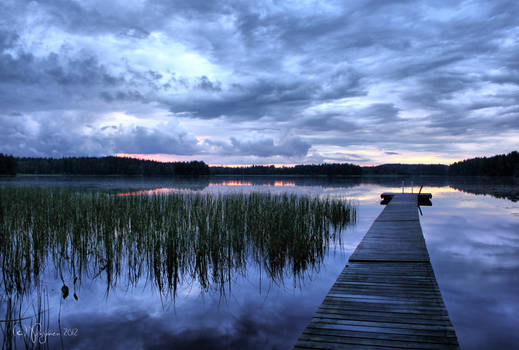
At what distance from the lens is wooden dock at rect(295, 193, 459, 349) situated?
112 inches

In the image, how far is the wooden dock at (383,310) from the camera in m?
2.84

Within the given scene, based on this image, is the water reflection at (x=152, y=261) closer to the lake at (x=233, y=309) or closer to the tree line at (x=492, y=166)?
the lake at (x=233, y=309)

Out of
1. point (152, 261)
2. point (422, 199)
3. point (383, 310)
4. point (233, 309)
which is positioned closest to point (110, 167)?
point (422, 199)

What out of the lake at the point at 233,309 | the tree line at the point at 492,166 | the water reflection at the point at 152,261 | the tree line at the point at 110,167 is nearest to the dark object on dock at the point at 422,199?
the lake at the point at 233,309

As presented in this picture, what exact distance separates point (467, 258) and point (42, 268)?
9.67m

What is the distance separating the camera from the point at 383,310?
3471 millimetres

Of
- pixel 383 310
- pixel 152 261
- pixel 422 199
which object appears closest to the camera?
pixel 383 310

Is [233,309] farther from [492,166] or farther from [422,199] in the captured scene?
[492,166]

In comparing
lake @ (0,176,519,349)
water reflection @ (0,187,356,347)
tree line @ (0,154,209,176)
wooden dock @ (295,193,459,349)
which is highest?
tree line @ (0,154,209,176)

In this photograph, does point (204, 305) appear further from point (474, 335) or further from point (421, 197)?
point (421, 197)

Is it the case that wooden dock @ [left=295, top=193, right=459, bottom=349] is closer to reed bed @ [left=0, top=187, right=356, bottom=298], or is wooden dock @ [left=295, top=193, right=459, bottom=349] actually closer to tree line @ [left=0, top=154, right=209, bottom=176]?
reed bed @ [left=0, top=187, right=356, bottom=298]

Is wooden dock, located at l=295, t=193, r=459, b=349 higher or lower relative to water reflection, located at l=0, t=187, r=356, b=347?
higher

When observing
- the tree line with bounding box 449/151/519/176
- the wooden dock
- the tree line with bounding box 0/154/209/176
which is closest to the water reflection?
the wooden dock

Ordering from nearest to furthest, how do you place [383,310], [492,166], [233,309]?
[383,310]
[233,309]
[492,166]
